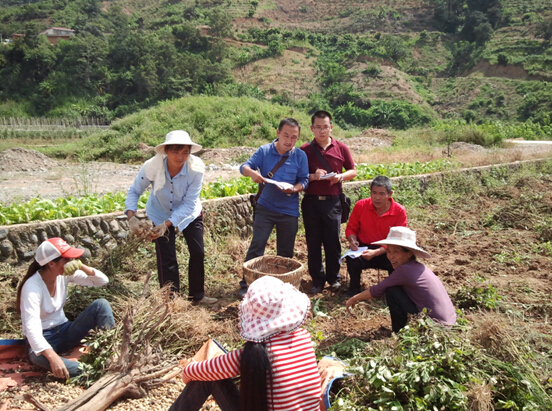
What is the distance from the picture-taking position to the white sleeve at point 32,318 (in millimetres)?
2973

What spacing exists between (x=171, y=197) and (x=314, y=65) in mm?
52920

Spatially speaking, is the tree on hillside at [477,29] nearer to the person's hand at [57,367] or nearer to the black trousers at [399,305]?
the black trousers at [399,305]

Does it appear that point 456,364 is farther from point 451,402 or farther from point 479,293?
point 479,293

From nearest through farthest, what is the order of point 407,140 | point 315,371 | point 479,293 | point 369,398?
point 315,371 < point 369,398 < point 479,293 < point 407,140

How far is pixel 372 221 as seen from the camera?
4391 mm

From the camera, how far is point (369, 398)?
2.37 m

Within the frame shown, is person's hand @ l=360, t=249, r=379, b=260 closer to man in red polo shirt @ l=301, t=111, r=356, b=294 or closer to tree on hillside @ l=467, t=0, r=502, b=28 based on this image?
man in red polo shirt @ l=301, t=111, r=356, b=294

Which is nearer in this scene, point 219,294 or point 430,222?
point 219,294

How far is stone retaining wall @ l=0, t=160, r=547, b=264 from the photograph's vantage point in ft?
15.0

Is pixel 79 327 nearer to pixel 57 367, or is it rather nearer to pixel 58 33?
pixel 57 367

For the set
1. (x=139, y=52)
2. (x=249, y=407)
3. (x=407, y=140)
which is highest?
(x=139, y=52)

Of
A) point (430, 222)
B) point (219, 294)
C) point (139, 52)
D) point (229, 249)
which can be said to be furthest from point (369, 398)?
point (139, 52)

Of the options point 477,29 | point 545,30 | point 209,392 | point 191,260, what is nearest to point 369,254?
point 191,260

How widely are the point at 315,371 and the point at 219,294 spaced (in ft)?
8.69
